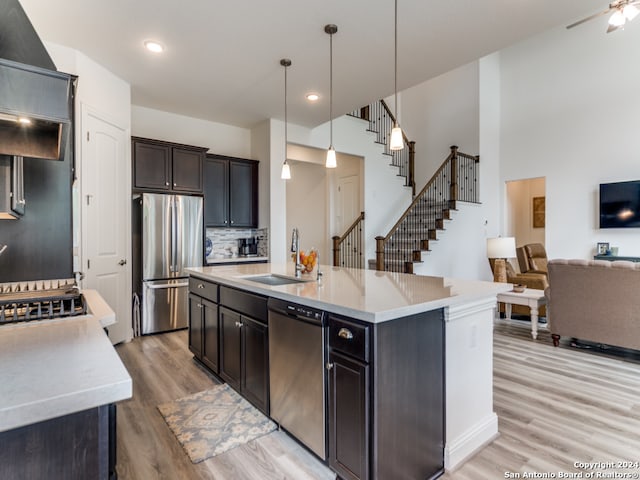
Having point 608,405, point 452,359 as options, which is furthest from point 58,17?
point 608,405

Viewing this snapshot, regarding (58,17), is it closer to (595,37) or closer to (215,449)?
(215,449)

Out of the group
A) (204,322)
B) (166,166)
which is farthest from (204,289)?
(166,166)

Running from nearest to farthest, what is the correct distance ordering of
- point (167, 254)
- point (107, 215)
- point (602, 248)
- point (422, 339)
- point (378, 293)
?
1. point (422, 339)
2. point (378, 293)
3. point (107, 215)
4. point (167, 254)
5. point (602, 248)

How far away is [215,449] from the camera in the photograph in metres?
2.05

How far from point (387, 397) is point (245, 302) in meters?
1.25

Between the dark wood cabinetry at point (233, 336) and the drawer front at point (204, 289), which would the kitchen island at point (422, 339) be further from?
the drawer front at point (204, 289)

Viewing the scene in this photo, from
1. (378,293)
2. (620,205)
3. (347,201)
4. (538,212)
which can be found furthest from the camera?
(538,212)

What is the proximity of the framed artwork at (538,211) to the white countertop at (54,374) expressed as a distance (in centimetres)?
910

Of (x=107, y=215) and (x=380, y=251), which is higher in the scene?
(x=107, y=215)

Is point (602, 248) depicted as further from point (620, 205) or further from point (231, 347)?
point (231, 347)

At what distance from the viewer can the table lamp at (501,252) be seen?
4.54m

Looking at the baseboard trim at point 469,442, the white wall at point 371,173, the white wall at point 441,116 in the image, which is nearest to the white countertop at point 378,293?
the baseboard trim at point 469,442

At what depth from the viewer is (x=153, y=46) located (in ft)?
11.0

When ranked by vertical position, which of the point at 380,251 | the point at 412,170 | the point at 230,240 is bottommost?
the point at 380,251
